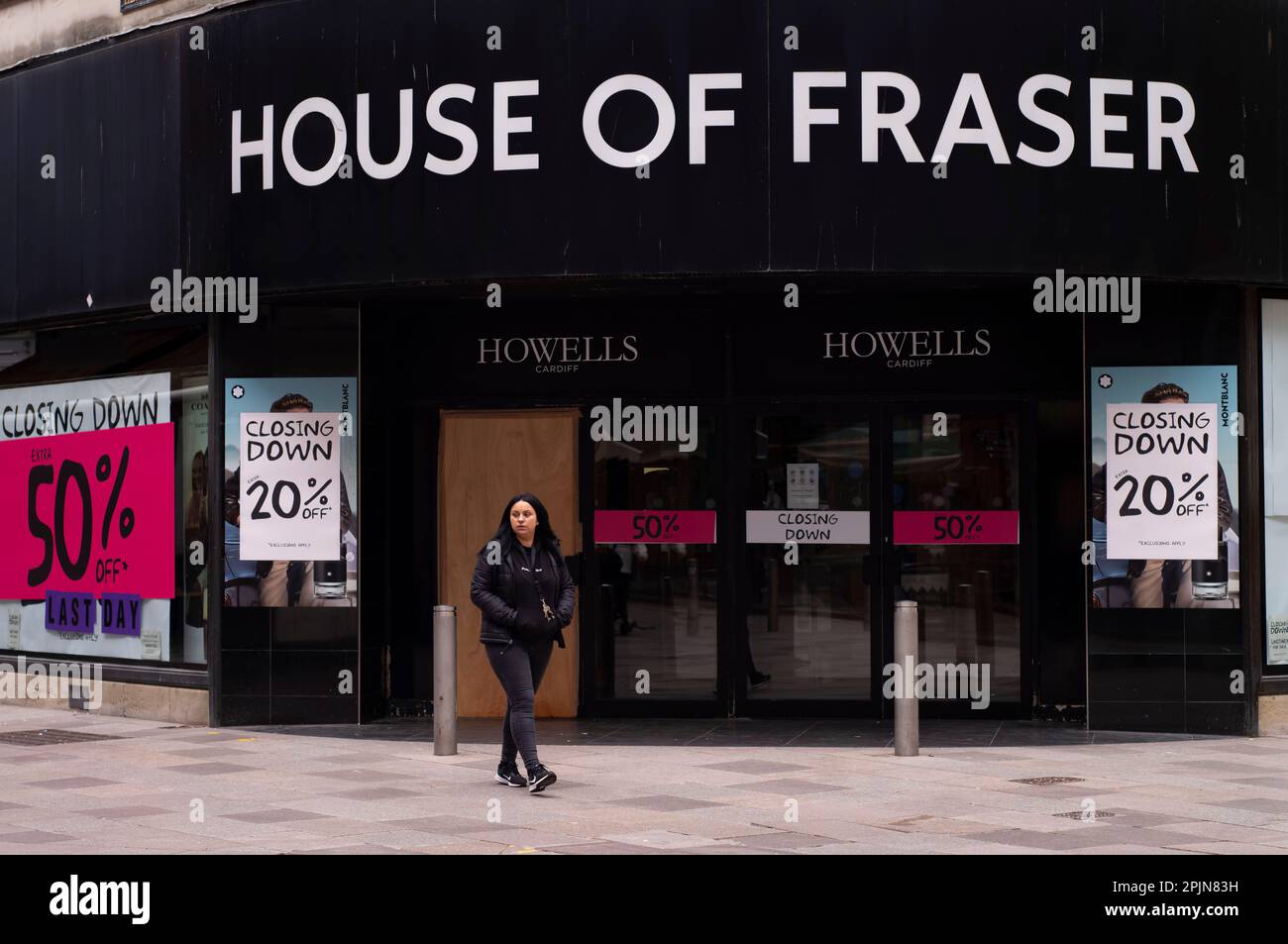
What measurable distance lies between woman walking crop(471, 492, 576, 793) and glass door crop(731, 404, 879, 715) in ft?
11.2

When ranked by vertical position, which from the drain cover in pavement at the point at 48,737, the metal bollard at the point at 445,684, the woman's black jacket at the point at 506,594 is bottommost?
the drain cover in pavement at the point at 48,737

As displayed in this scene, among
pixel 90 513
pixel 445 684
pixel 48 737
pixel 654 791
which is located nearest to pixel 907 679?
pixel 654 791

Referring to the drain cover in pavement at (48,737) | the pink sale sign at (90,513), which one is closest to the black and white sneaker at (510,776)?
the drain cover in pavement at (48,737)

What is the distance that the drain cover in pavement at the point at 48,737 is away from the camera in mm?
13551

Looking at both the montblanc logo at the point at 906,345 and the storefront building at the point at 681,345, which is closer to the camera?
the storefront building at the point at 681,345

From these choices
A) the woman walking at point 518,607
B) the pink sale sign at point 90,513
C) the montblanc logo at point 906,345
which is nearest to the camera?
the woman walking at point 518,607

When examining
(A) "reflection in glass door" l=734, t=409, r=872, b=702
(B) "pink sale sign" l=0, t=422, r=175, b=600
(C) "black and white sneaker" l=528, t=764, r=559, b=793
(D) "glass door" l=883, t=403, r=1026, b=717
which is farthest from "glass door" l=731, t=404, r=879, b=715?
(B) "pink sale sign" l=0, t=422, r=175, b=600

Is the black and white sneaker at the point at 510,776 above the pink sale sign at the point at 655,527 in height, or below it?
below

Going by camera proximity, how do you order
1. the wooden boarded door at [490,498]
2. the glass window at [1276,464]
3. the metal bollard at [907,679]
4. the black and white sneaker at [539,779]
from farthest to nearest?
the wooden boarded door at [490,498]
the glass window at [1276,464]
the metal bollard at [907,679]
the black and white sneaker at [539,779]

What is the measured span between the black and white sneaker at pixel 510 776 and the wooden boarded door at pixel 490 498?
3.34m

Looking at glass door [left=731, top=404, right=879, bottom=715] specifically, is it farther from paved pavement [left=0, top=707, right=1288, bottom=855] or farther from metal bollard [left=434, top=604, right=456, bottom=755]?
metal bollard [left=434, top=604, right=456, bottom=755]

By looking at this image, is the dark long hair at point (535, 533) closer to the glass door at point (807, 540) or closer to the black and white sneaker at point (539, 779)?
the black and white sneaker at point (539, 779)

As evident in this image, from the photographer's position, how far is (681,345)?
46.8 feet
